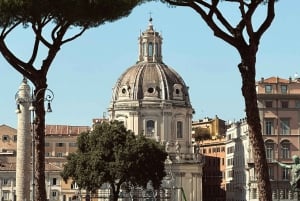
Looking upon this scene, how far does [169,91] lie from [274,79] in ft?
50.9

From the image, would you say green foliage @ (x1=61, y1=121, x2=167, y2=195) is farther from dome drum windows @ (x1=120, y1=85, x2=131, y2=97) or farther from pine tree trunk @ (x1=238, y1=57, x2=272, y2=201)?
pine tree trunk @ (x1=238, y1=57, x2=272, y2=201)

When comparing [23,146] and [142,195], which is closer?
[23,146]

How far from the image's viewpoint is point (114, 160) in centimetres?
5828

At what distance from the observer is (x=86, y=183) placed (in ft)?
189

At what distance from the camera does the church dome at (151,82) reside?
85562mm

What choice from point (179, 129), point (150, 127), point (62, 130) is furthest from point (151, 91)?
point (62, 130)

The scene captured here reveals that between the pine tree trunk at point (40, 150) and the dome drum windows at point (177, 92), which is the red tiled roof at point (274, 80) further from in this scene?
the pine tree trunk at point (40, 150)

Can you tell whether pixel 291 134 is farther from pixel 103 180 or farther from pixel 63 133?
pixel 63 133

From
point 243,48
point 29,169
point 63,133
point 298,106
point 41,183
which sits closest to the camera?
point 243,48

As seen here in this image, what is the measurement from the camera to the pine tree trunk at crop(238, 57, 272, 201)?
19.0m

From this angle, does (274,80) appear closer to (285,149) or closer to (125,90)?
(285,149)

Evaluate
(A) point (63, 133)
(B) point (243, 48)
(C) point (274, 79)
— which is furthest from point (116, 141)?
(A) point (63, 133)

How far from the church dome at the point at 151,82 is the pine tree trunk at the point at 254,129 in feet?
215

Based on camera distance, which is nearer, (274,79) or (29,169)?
(29,169)
